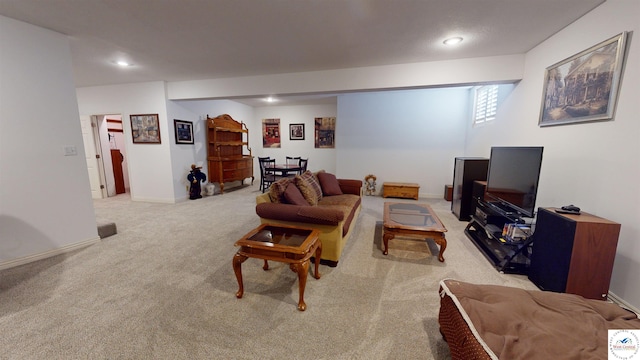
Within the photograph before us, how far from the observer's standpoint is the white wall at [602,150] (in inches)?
68.5

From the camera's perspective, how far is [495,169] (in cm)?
287

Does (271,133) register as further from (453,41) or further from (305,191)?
(453,41)

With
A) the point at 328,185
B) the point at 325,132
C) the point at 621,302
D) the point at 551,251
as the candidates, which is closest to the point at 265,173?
the point at 325,132

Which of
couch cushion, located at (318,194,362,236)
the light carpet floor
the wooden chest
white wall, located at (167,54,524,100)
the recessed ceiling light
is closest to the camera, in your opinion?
the light carpet floor

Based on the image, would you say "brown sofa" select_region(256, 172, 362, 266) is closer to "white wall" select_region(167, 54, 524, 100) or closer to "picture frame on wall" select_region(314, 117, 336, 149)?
"white wall" select_region(167, 54, 524, 100)

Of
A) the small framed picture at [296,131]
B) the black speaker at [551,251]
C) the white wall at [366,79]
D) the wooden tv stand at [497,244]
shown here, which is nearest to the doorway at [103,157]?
the white wall at [366,79]

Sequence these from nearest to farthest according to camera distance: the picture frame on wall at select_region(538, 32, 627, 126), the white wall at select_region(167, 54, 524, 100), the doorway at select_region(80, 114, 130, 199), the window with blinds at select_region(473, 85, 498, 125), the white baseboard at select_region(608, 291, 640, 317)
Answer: the white baseboard at select_region(608, 291, 640, 317), the picture frame on wall at select_region(538, 32, 627, 126), the white wall at select_region(167, 54, 524, 100), the window with blinds at select_region(473, 85, 498, 125), the doorway at select_region(80, 114, 130, 199)

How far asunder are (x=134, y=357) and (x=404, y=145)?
561 centimetres

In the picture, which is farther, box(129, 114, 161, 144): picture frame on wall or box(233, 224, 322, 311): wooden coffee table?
box(129, 114, 161, 144): picture frame on wall

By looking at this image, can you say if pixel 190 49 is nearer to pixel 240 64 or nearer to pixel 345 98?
pixel 240 64

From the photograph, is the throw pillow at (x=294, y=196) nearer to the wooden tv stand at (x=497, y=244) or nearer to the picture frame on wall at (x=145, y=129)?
the wooden tv stand at (x=497, y=244)

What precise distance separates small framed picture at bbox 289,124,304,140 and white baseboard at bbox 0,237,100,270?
5562mm

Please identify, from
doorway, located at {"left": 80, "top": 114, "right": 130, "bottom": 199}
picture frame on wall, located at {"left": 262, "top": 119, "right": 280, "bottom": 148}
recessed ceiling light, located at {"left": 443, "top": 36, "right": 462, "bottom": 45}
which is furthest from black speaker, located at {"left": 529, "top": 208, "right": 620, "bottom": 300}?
doorway, located at {"left": 80, "top": 114, "right": 130, "bottom": 199}

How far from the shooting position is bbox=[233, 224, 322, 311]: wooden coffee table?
1751mm
